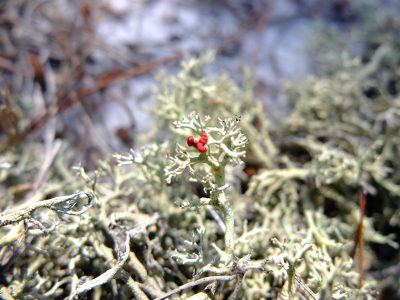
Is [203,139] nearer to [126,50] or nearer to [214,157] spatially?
[214,157]

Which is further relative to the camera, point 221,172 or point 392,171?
point 392,171

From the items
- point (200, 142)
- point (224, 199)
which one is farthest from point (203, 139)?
point (224, 199)

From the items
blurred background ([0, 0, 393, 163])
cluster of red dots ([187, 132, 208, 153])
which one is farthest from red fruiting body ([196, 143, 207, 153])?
blurred background ([0, 0, 393, 163])

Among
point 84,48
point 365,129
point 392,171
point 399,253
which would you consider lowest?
point 399,253

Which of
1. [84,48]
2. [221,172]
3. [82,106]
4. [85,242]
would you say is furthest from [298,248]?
[84,48]

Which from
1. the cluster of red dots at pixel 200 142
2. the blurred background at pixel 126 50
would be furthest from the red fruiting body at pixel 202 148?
the blurred background at pixel 126 50

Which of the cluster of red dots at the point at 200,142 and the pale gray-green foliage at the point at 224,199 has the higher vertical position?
the cluster of red dots at the point at 200,142

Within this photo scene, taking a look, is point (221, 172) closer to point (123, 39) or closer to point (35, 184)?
point (35, 184)

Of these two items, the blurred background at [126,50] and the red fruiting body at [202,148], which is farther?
the blurred background at [126,50]

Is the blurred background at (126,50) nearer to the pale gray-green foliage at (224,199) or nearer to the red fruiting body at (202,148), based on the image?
the pale gray-green foliage at (224,199)

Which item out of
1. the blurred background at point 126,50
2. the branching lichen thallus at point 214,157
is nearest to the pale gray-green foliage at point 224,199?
the branching lichen thallus at point 214,157

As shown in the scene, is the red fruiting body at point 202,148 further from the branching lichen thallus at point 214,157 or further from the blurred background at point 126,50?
the blurred background at point 126,50
